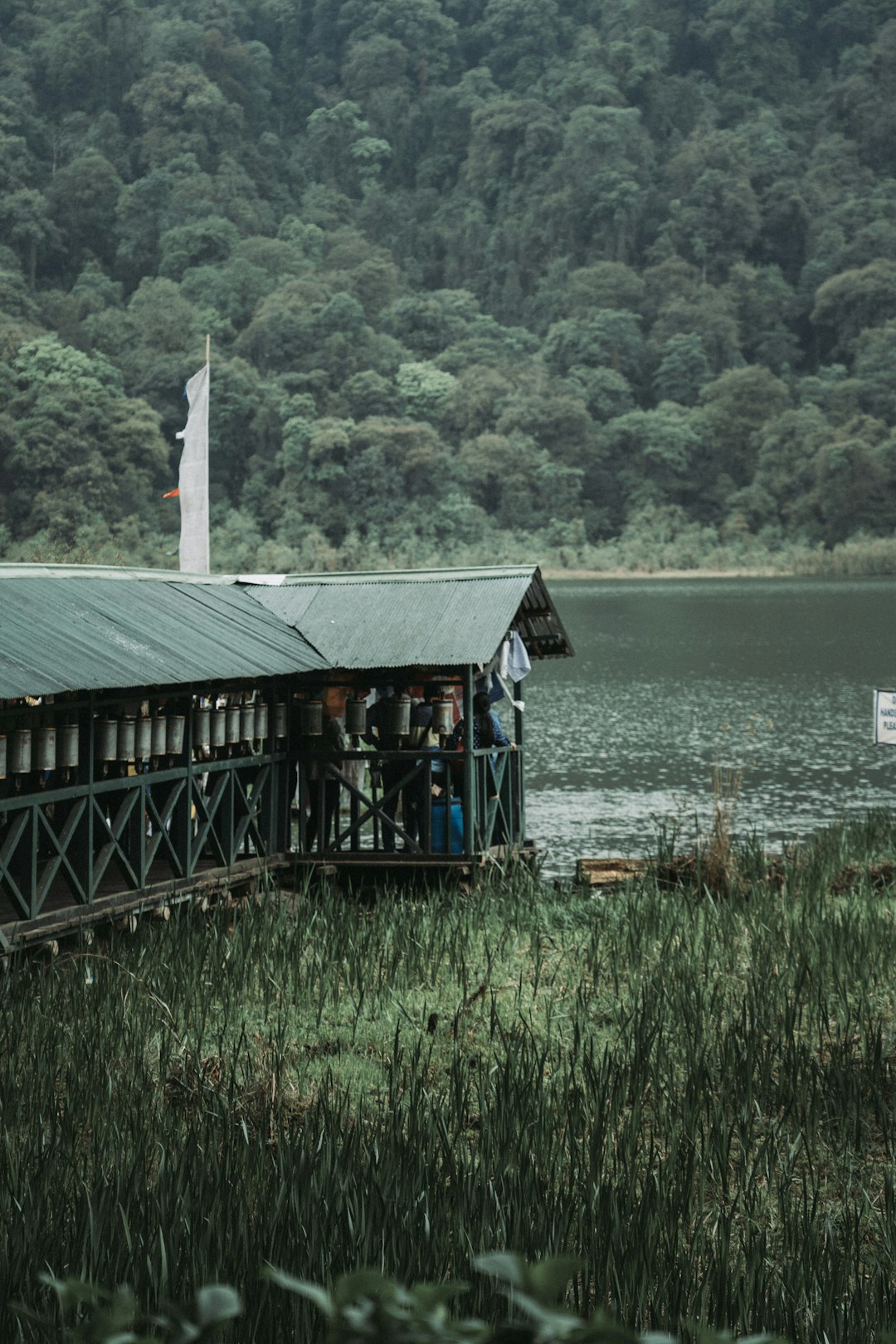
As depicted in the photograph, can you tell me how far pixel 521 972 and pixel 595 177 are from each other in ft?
330

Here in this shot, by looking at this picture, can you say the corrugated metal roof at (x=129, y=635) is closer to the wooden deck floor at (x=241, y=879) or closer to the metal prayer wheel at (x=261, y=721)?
the metal prayer wheel at (x=261, y=721)

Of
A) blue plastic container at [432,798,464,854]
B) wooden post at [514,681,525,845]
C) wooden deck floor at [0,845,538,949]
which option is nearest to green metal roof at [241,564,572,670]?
wooden post at [514,681,525,845]

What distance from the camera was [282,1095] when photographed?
603cm

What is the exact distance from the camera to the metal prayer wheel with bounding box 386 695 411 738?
1194 cm

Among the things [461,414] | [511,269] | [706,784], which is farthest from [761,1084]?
[511,269]

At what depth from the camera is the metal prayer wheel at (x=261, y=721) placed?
11330mm

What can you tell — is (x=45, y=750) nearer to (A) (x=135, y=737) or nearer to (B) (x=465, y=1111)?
(A) (x=135, y=737)

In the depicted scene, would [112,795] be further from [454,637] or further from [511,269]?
[511,269]

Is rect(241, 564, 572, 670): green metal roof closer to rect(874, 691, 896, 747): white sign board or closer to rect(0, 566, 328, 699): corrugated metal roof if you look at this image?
rect(0, 566, 328, 699): corrugated metal roof

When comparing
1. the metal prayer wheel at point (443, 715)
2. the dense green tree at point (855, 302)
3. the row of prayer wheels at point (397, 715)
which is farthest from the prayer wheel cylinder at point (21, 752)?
the dense green tree at point (855, 302)

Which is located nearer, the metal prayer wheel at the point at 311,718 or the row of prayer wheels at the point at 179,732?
the row of prayer wheels at the point at 179,732

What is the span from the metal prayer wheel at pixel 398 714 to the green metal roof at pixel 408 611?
0.52 m

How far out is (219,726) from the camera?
10734 mm

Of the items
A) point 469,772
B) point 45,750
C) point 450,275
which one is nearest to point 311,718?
point 469,772
